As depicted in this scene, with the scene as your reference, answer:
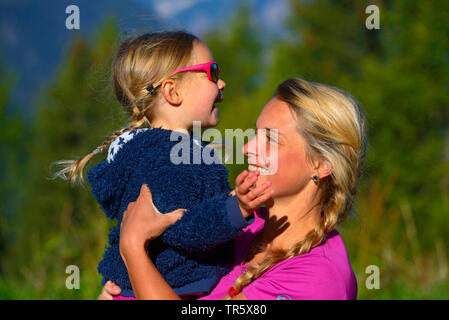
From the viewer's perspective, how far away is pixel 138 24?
271 centimetres

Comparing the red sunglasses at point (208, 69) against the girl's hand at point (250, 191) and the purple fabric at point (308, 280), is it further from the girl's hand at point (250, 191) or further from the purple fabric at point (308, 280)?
the purple fabric at point (308, 280)

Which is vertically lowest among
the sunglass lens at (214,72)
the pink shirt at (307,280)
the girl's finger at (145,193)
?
the pink shirt at (307,280)

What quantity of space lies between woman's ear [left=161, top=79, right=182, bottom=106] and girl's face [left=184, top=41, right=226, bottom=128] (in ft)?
0.13

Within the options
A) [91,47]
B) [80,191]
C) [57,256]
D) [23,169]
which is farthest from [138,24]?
[23,169]

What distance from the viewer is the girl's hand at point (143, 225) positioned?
1.92 m

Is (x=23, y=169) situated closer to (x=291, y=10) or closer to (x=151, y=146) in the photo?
(x=291, y=10)

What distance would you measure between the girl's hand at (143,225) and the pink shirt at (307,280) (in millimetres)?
379

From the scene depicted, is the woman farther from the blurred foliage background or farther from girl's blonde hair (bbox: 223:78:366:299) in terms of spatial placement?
the blurred foliage background

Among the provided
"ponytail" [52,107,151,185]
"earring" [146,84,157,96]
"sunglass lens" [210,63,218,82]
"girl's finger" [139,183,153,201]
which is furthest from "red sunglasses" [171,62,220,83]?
"girl's finger" [139,183,153,201]

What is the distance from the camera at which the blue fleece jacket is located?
1910mm

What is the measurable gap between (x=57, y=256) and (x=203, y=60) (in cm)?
434

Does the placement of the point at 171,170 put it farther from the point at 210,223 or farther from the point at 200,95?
the point at 200,95

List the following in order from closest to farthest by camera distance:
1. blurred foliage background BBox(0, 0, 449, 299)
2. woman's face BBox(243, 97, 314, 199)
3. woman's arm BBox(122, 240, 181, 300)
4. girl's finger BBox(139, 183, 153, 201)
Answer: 1. woman's arm BBox(122, 240, 181, 300)
2. girl's finger BBox(139, 183, 153, 201)
3. woman's face BBox(243, 97, 314, 199)
4. blurred foliage background BBox(0, 0, 449, 299)

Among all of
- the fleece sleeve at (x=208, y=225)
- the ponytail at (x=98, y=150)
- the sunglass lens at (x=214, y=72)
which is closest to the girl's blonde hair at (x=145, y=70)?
the ponytail at (x=98, y=150)
